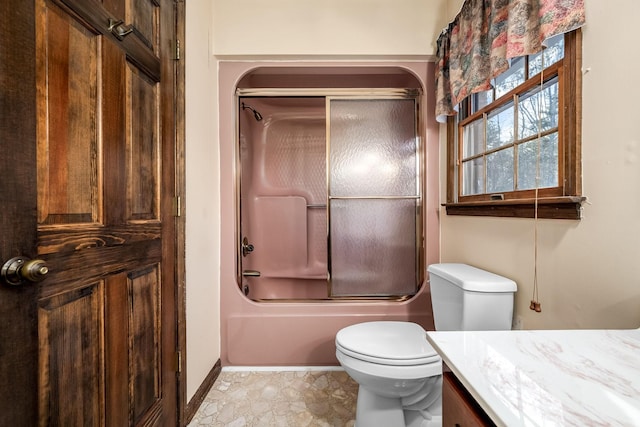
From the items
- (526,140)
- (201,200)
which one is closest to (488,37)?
(526,140)

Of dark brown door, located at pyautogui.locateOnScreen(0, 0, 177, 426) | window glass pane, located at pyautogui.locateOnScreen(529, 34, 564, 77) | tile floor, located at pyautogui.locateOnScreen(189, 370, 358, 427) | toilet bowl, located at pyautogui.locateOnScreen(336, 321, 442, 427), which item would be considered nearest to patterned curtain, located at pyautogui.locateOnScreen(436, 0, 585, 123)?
window glass pane, located at pyautogui.locateOnScreen(529, 34, 564, 77)

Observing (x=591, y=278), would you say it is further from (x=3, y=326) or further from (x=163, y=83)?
(x=163, y=83)

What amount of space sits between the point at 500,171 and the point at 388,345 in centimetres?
96

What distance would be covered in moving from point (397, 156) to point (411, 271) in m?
0.81

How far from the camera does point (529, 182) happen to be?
1159mm

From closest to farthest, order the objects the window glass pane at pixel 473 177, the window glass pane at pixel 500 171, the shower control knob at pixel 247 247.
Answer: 1. the window glass pane at pixel 500 171
2. the window glass pane at pixel 473 177
3. the shower control knob at pixel 247 247

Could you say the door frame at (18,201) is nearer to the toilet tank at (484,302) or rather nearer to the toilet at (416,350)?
the toilet at (416,350)

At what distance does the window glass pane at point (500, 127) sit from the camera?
4.22 ft

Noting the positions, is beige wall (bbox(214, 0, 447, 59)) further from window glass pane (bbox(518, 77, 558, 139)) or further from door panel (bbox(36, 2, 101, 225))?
door panel (bbox(36, 2, 101, 225))

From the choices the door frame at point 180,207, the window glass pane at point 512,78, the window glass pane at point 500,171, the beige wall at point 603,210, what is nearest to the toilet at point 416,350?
the beige wall at point 603,210

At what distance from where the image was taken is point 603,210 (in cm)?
83

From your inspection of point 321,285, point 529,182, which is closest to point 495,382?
point 529,182

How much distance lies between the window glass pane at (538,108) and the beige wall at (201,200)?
152 centimetres

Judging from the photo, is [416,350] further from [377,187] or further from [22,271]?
[22,271]
